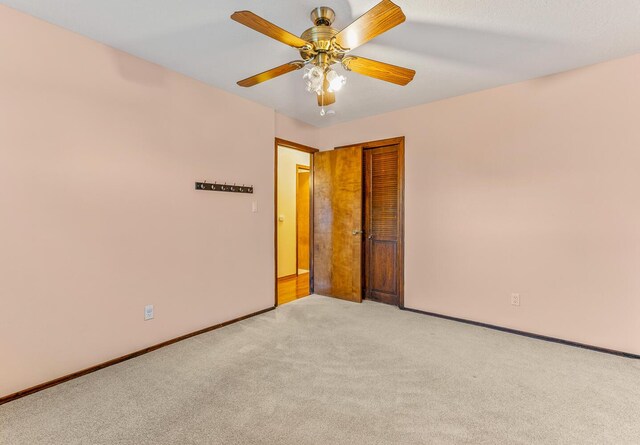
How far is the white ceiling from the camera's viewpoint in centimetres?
182

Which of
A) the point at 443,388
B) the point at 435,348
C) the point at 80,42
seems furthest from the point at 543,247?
the point at 80,42

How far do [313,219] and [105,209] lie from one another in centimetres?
264

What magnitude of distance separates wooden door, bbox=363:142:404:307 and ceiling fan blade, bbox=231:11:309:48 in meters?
2.29

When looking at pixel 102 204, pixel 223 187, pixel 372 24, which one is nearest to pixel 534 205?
pixel 372 24

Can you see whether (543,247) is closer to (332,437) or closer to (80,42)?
(332,437)

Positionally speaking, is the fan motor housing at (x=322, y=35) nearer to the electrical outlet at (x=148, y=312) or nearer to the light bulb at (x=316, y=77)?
the light bulb at (x=316, y=77)

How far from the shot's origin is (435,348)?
261 cm

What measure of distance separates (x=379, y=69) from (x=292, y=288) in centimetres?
357

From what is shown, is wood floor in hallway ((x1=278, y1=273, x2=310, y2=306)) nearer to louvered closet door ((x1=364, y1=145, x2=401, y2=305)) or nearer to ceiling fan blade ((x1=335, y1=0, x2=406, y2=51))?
louvered closet door ((x1=364, y1=145, x2=401, y2=305))

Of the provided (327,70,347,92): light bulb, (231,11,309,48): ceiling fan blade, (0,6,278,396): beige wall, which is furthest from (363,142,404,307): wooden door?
(231,11,309,48): ceiling fan blade

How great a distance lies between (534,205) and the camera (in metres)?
2.83

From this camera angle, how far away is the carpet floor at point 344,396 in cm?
160

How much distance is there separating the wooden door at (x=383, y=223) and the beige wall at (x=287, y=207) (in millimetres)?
1848

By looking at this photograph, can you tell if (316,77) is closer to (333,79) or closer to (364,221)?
(333,79)
